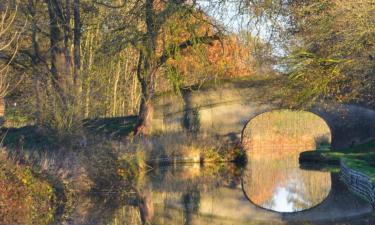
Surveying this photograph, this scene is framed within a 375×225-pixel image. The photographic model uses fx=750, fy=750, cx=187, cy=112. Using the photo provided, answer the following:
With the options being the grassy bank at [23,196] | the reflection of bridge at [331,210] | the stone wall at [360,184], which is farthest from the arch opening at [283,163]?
the grassy bank at [23,196]

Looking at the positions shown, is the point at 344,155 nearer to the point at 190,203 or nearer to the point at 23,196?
the point at 190,203

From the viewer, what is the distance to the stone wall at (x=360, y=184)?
16.6 m

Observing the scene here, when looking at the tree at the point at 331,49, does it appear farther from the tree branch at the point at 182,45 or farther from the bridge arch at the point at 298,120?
the bridge arch at the point at 298,120

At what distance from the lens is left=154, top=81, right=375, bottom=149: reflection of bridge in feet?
98.1

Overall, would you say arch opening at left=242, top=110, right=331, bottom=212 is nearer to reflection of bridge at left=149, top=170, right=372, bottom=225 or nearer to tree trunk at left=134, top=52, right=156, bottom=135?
reflection of bridge at left=149, top=170, right=372, bottom=225

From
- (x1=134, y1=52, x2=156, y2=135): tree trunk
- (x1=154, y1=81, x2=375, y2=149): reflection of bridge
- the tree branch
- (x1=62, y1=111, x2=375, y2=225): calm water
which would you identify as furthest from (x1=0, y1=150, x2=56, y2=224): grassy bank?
(x1=154, y1=81, x2=375, y2=149): reflection of bridge

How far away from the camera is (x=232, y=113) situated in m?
31.5

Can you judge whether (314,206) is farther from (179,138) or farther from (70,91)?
(179,138)

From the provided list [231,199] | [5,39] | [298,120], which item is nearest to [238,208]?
[231,199]

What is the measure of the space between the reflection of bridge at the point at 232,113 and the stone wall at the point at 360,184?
→ 942 cm

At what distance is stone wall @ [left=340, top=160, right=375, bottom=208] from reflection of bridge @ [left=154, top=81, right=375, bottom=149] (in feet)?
30.9

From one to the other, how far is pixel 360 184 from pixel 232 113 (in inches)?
521

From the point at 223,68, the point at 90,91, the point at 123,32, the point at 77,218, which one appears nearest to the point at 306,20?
the point at 223,68

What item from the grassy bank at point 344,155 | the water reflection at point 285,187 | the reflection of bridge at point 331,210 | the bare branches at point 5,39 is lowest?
the reflection of bridge at point 331,210
